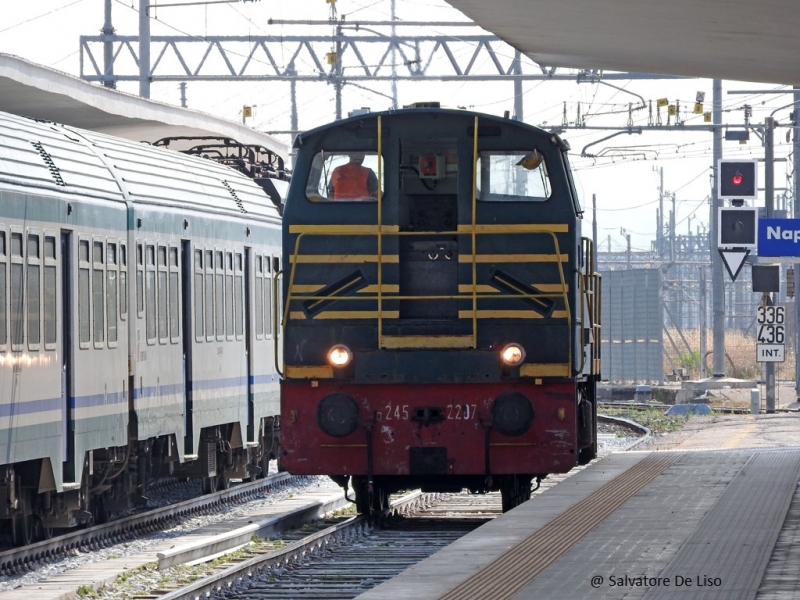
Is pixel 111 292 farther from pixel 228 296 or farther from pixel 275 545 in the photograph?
pixel 228 296

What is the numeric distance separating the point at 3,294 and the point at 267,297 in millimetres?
7159

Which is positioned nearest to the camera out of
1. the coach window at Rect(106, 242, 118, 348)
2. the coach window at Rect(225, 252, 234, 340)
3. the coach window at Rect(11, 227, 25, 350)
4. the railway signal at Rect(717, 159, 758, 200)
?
the coach window at Rect(11, 227, 25, 350)

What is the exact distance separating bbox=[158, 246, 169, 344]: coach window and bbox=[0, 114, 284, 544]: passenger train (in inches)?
1.0

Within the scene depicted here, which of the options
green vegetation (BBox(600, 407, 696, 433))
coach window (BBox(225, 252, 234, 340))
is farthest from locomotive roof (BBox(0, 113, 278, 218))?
green vegetation (BBox(600, 407, 696, 433))

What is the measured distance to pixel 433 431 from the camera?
41.1ft

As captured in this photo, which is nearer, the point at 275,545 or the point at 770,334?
the point at 275,545

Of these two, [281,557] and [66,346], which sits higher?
[66,346]

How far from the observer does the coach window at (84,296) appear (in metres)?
13.1

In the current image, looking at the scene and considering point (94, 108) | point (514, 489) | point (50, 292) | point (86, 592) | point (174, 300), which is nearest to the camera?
point (86, 592)

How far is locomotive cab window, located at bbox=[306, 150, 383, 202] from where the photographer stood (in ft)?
42.3

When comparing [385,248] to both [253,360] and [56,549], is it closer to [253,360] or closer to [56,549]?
[56,549]

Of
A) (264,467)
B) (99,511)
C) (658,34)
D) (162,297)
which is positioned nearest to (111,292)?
(162,297)

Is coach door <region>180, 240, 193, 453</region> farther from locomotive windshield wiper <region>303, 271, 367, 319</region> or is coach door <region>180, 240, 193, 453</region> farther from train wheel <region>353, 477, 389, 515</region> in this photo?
locomotive windshield wiper <region>303, 271, 367, 319</region>

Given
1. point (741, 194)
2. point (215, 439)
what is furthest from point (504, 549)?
point (741, 194)
